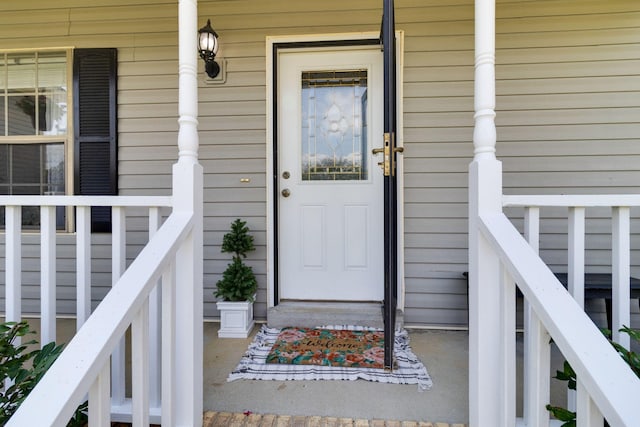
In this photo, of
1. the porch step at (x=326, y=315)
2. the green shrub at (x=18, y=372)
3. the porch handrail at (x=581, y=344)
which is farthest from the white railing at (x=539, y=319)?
the green shrub at (x=18, y=372)

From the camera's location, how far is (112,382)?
1467 millimetres

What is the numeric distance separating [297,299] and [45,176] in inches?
87.8

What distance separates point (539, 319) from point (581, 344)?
24 cm

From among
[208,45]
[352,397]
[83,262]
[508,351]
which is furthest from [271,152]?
[508,351]

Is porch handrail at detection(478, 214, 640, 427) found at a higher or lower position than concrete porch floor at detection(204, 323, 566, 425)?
higher

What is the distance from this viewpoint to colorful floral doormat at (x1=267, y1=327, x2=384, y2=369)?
1899mm

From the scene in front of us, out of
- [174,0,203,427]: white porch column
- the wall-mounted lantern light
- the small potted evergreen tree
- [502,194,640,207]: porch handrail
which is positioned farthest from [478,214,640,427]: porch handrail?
the wall-mounted lantern light

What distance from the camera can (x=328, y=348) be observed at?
2.06 m

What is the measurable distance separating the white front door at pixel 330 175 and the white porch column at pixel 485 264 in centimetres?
123

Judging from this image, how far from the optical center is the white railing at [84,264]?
1430mm

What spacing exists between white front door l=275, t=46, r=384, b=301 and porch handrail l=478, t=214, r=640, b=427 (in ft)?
4.99

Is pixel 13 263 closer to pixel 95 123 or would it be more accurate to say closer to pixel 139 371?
pixel 139 371

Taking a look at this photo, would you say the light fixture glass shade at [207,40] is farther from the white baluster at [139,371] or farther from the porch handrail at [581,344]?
the porch handrail at [581,344]

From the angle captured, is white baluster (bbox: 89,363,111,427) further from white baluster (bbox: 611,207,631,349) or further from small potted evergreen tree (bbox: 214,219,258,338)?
white baluster (bbox: 611,207,631,349)
